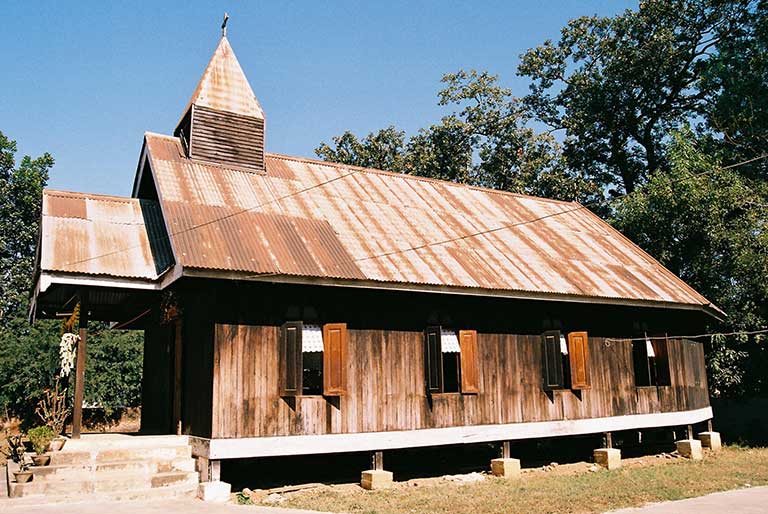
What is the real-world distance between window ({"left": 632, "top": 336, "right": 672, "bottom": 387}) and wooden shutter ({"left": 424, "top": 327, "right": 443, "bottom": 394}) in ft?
24.1

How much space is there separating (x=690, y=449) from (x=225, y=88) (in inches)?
682

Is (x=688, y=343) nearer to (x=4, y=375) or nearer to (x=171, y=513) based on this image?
(x=171, y=513)

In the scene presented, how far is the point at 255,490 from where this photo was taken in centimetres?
1440

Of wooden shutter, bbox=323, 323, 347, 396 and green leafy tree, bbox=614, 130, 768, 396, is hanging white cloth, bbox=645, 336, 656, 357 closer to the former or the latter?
green leafy tree, bbox=614, 130, 768, 396

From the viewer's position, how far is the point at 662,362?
69.1 ft

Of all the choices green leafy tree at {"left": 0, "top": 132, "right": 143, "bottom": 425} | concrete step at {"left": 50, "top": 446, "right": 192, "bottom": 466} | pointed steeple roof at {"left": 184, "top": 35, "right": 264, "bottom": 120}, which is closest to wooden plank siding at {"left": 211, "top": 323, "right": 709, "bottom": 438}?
concrete step at {"left": 50, "top": 446, "right": 192, "bottom": 466}

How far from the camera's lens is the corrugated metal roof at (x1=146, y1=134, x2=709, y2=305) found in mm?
15047

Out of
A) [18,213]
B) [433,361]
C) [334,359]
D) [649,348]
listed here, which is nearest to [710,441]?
[649,348]

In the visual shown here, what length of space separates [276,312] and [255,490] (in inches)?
144

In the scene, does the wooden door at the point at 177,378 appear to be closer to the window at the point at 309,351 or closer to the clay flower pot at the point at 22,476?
the window at the point at 309,351

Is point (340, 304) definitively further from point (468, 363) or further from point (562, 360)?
point (562, 360)

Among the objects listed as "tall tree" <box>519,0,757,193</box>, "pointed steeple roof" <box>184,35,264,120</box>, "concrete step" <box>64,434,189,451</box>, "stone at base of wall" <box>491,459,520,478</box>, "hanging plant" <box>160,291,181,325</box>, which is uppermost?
"tall tree" <box>519,0,757,193</box>

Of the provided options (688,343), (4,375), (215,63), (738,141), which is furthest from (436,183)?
(4,375)

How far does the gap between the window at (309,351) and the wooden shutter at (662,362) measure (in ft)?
36.5
